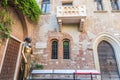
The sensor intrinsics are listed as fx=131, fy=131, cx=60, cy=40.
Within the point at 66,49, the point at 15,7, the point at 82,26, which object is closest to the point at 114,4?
the point at 82,26

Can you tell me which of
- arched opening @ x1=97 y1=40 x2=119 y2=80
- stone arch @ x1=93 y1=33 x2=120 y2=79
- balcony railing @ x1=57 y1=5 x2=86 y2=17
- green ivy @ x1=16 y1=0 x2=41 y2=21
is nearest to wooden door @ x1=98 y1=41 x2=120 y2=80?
arched opening @ x1=97 y1=40 x2=119 y2=80

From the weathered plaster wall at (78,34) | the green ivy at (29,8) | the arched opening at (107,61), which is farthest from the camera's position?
the arched opening at (107,61)

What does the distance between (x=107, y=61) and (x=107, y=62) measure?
5 centimetres

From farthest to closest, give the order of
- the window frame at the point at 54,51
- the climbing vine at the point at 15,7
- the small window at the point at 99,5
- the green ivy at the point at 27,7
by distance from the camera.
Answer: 1. the small window at the point at 99,5
2. the window frame at the point at 54,51
3. the green ivy at the point at 27,7
4. the climbing vine at the point at 15,7

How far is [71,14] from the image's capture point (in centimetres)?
691

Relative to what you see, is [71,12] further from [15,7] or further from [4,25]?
[4,25]

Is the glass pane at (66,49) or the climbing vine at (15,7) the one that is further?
the glass pane at (66,49)

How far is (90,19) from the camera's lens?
7.71 metres

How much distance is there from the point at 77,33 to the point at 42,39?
1994 mm

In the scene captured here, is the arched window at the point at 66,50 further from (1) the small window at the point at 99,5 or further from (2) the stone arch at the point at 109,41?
(1) the small window at the point at 99,5

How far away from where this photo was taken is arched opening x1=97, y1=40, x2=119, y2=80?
694 centimetres

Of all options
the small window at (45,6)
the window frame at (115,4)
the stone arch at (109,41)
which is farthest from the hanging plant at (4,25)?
the window frame at (115,4)

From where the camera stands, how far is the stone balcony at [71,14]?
6848mm

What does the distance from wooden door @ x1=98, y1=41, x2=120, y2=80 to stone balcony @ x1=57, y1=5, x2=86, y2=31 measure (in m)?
1.85
